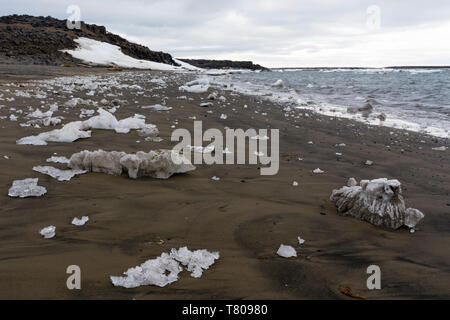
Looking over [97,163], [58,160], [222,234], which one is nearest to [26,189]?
[97,163]

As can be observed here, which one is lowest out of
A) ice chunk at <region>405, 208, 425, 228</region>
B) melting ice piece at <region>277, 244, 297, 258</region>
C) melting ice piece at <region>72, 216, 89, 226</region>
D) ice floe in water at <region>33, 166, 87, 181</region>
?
melting ice piece at <region>277, 244, 297, 258</region>

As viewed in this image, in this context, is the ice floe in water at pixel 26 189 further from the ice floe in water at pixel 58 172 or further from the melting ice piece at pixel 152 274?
the melting ice piece at pixel 152 274

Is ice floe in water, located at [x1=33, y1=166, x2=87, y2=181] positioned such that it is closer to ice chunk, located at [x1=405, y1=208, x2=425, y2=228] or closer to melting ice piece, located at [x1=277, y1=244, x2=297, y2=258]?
melting ice piece, located at [x1=277, y1=244, x2=297, y2=258]

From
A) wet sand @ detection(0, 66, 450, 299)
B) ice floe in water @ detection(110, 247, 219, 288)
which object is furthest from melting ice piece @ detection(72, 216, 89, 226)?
ice floe in water @ detection(110, 247, 219, 288)

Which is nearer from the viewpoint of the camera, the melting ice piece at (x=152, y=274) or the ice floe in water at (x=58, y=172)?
the melting ice piece at (x=152, y=274)

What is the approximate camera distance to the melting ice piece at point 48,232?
213cm

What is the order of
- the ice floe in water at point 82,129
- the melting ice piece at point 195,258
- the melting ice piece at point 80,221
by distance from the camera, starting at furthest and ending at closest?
the ice floe in water at point 82,129 < the melting ice piece at point 80,221 < the melting ice piece at point 195,258

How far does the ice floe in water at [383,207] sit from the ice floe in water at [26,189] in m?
2.60

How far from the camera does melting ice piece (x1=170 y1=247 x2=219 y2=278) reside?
1.91m

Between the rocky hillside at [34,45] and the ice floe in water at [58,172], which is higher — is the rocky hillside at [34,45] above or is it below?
above

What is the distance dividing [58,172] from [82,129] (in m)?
1.89

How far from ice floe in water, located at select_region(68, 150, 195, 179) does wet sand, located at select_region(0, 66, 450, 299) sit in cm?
9

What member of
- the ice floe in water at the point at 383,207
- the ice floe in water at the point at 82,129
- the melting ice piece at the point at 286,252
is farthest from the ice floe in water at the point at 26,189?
the ice floe in water at the point at 383,207

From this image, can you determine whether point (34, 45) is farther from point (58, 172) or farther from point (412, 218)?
point (412, 218)
